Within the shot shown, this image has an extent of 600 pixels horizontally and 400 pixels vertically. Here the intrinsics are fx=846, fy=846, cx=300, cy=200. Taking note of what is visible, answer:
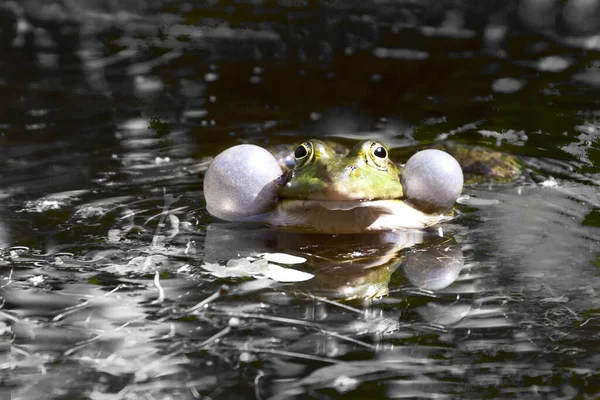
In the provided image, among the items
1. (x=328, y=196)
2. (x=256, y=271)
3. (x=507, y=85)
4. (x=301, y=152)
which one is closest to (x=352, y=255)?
(x=328, y=196)

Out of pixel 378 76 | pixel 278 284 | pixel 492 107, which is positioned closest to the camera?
pixel 278 284

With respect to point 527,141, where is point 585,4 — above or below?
above

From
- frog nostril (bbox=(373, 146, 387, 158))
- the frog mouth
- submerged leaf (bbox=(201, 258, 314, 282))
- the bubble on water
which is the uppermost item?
frog nostril (bbox=(373, 146, 387, 158))

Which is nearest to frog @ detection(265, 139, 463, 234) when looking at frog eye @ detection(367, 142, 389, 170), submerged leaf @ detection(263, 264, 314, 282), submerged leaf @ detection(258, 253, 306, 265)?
frog eye @ detection(367, 142, 389, 170)

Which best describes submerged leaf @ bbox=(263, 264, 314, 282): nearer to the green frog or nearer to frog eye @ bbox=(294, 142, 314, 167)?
the green frog

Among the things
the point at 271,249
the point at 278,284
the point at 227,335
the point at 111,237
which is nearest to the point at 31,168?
the point at 111,237

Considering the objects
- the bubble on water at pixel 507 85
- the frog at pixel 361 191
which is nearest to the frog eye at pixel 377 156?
the frog at pixel 361 191

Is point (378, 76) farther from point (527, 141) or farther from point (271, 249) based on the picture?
point (271, 249)
